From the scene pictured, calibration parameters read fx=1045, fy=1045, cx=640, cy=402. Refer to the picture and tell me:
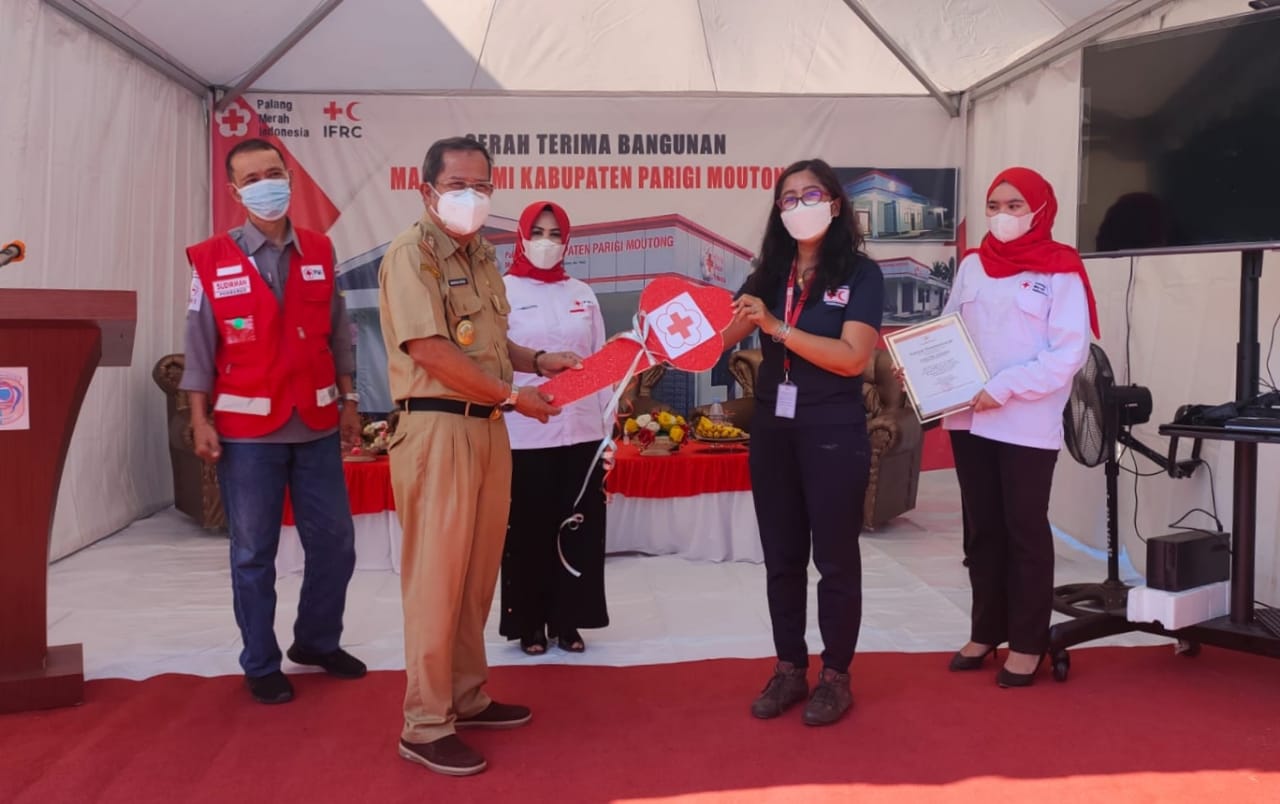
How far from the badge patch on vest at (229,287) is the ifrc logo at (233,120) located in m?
4.23

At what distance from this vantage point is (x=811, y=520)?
9.95 ft

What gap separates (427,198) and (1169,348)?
3.79 meters

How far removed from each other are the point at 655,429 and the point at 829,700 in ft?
8.24

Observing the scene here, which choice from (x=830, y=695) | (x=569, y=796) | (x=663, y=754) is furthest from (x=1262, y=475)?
(x=569, y=796)

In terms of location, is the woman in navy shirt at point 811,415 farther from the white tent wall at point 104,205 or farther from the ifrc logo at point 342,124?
the ifrc logo at point 342,124

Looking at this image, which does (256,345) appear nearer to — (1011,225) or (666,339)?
(666,339)

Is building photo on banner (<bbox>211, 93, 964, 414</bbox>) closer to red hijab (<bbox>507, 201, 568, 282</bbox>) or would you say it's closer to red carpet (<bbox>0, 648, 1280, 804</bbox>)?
red hijab (<bbox>507, 201, 568, 282</bbox>)

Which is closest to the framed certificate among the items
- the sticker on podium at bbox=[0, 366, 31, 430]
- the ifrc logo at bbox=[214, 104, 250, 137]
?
the sticker on podium at bbox=[0, 366, 31, 430]

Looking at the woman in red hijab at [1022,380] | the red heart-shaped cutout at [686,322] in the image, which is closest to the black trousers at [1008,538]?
the woman in red hijab at [1022,380]

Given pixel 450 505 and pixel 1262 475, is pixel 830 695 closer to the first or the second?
pixel 450 505

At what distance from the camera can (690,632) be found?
13.3 ft

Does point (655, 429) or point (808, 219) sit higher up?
point (808, 219)

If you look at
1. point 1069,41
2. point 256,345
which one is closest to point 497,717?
point 256,345

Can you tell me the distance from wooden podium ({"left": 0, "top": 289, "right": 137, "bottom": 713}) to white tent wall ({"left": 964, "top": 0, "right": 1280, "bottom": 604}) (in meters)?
4.29
